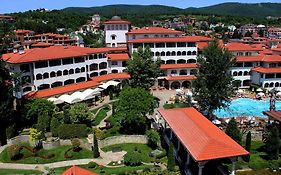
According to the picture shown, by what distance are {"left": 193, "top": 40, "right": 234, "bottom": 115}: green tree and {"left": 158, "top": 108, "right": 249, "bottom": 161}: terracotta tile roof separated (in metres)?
6.90

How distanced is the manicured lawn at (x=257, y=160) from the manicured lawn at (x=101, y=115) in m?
21.8

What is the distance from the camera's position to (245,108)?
54875mm

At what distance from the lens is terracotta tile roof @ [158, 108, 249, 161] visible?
2567 cm

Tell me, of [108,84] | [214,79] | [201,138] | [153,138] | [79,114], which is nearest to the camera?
[201,138]

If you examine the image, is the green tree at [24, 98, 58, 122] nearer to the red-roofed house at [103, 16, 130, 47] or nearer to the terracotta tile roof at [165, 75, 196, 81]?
the terracotta tile roof at [165, 75, 196, 81]

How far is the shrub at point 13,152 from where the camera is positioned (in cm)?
3594

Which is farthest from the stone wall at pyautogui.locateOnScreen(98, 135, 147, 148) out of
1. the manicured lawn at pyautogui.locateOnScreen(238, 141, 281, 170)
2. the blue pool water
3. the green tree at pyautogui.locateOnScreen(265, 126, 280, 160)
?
the blue pool water

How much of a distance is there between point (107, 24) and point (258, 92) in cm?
3852

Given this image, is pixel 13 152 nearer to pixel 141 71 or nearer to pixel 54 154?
pixel 54 154

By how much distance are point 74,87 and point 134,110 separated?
1746 centimetres

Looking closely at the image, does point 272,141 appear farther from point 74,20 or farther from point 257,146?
point 74,20

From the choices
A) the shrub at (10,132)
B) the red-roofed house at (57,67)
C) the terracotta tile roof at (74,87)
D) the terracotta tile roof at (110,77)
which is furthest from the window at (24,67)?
the terracotta tile roof at (110,77)

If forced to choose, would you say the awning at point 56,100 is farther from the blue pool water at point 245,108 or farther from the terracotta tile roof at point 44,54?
the blue pool water at point 245,108

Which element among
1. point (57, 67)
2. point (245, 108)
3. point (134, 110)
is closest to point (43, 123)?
point (134, 110)
